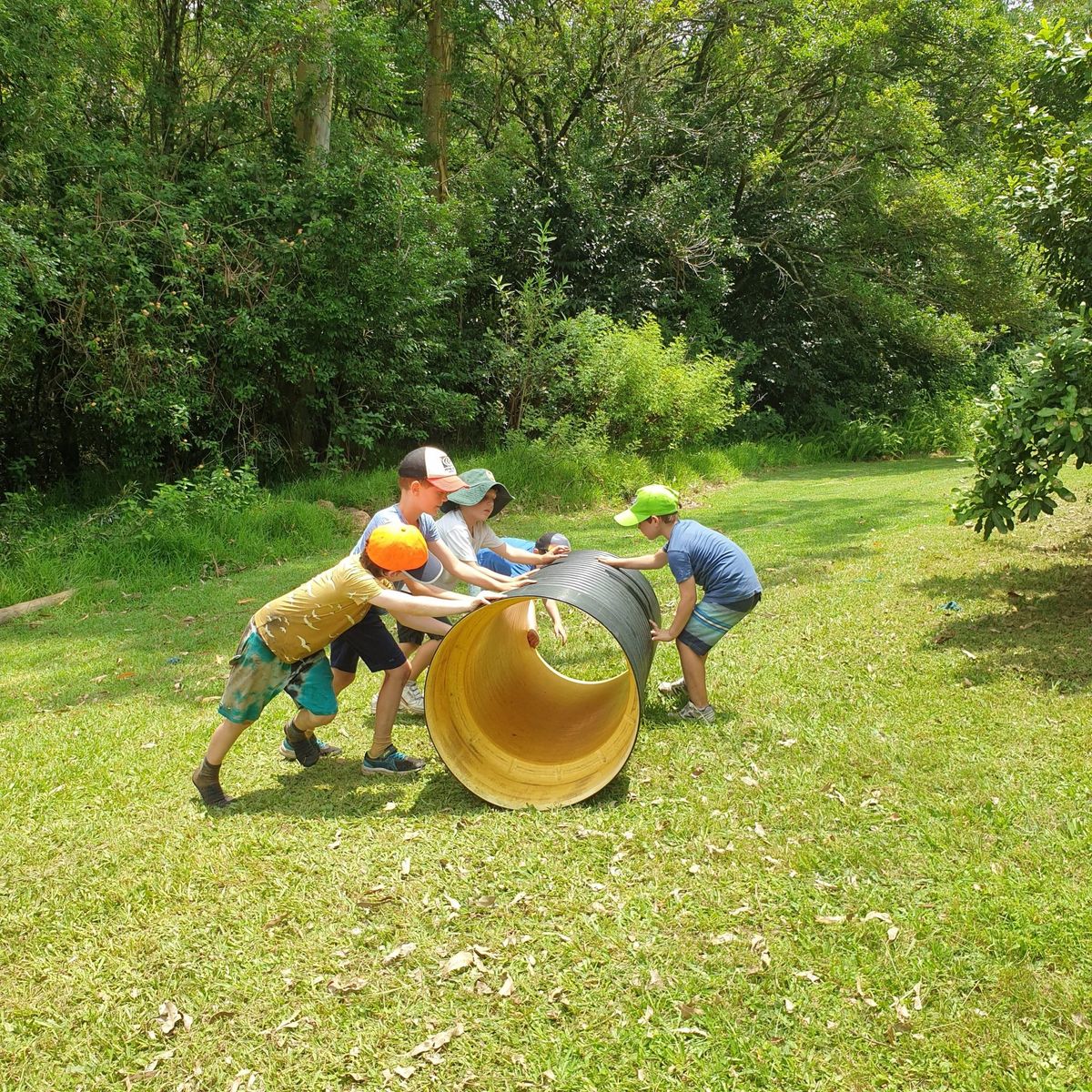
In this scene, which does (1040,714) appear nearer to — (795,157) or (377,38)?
(377,38)

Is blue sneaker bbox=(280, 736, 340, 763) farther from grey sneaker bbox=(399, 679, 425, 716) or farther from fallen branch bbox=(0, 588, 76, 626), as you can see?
fallen branch bbox=(0, 588, 76, 626)

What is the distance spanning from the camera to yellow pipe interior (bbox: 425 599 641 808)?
4949 millimetres

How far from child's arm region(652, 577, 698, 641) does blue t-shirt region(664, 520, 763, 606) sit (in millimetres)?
59

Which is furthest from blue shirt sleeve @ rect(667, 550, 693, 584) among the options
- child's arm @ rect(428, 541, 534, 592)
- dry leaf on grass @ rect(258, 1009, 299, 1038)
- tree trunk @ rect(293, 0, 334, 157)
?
tree trunk @ rect(293, 0, 334, 157)

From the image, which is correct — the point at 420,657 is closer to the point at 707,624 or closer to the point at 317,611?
the point at 317,611

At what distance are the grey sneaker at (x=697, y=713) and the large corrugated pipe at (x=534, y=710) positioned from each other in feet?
1.36

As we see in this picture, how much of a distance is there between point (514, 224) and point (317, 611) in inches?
696

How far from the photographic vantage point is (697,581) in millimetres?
5859

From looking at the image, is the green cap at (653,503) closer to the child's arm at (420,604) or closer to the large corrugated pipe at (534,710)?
the large corrugated pipe at (534,710)

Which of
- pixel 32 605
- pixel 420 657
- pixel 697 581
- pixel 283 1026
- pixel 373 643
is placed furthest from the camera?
pixel 32 605

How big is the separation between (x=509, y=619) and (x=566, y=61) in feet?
64.3

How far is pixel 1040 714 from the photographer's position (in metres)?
5.52

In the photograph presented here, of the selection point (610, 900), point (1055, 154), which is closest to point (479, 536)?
point (610, 900)

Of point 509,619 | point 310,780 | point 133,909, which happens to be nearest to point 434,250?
point 509,619
